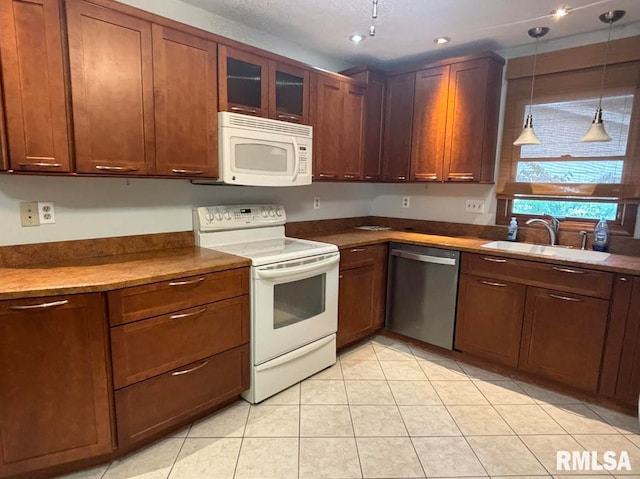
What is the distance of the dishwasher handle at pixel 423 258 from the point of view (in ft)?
8.83

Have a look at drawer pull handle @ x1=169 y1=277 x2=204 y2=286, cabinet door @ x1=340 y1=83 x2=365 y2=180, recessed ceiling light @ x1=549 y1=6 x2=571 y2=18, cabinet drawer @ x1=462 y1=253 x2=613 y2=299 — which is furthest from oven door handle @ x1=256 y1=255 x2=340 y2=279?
recessed ceiling light @ x1=549 y1=6 x2=571 y2=18

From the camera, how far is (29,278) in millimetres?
1565

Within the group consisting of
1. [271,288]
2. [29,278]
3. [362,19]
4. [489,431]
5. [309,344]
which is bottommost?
[489,431]

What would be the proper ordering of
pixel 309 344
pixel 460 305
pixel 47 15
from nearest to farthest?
pixel 47 15, pixel 309 344, pixel 460 305

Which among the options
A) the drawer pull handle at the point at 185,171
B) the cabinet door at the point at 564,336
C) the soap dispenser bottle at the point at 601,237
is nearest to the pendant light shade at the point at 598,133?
the soap dispenser bottle at the point at 601,237

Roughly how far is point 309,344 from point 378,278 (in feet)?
2.90

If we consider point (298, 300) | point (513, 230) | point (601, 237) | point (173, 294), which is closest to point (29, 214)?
point (173, 294)

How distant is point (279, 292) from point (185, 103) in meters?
1.20

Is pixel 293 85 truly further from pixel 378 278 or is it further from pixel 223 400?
pixel 223 400

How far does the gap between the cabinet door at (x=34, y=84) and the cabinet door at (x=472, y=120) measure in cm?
258

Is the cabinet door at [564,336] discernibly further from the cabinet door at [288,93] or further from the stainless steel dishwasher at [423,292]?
the cabinet door at [288,93]

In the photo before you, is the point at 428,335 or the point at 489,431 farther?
the point at 428,335

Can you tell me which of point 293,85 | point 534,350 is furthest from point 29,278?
point 534,350

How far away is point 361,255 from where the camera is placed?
2.81 m
